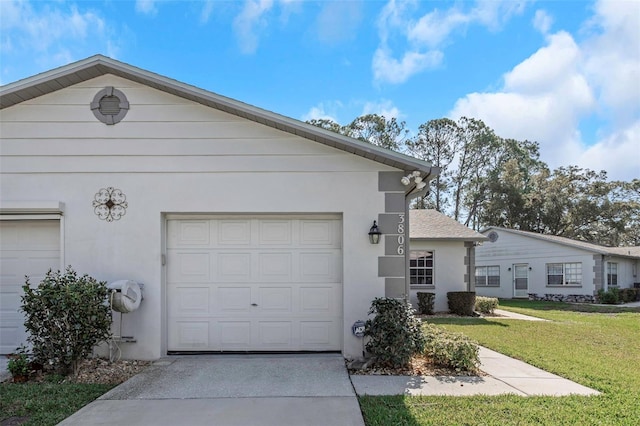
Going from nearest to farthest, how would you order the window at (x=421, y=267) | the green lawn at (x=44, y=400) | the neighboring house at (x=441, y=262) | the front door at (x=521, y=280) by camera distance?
the green lawn at (x=44, y=400), the neighboring house at (x=441, y=262), the window at (x=421, y=267), the front door at (x=521, y=280)

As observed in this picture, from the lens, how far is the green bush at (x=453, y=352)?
5766 mm

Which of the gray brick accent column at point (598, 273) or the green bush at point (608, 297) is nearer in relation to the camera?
the green bush at point (608, 297)

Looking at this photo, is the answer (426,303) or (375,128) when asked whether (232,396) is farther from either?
(375,128)

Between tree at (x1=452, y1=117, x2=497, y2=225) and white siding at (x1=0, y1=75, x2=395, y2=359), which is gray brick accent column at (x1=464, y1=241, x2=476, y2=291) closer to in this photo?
white siding at (x1=0, y1=75, x2=395, y2=359)

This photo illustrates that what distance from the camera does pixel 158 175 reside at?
666 centimetres

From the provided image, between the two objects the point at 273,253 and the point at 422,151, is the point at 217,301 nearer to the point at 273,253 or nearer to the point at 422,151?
the point at 273,253

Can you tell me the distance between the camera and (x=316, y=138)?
6.63m

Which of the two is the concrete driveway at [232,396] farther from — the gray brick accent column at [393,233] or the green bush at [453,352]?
the gray brick accent column at [393,233]

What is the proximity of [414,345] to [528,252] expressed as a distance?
18.7 m

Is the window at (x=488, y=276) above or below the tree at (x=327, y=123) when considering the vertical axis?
below

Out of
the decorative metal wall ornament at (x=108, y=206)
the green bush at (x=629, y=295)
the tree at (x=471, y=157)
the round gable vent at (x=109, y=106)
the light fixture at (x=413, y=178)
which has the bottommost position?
the green bush at (x=629, y=295)

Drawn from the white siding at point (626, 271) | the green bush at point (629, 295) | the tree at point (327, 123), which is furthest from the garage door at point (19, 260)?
the tree at point (327, 123)

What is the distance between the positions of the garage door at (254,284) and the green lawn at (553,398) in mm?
2324

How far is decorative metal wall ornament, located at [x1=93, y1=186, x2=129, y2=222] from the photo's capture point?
663 cm
